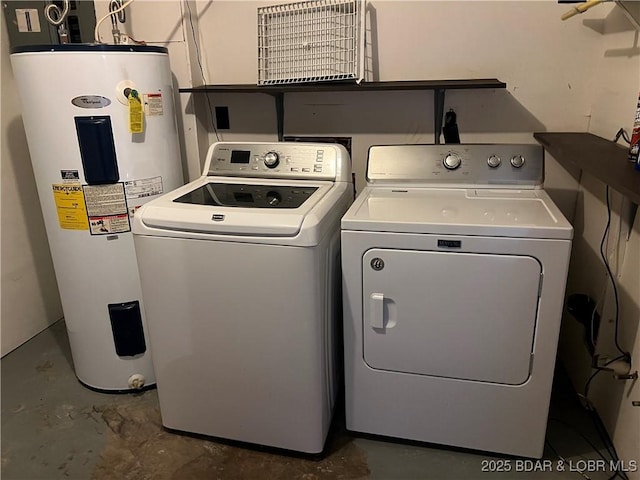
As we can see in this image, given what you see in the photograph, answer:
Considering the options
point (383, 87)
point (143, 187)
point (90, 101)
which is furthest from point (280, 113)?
point (90, 101)

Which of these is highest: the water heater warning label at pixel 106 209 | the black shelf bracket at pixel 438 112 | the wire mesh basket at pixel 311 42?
the wire mesh basket at pixel 311 42

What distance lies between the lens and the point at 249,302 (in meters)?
1.60

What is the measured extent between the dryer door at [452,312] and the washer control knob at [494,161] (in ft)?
1.75

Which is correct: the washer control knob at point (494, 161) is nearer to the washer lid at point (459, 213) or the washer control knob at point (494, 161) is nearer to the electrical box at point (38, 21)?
the washer lid at point (459, 213)

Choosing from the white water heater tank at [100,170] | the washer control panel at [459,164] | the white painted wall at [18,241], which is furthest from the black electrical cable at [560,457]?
the white painted wall at [18,241]

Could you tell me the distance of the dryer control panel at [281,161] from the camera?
76.2 inches

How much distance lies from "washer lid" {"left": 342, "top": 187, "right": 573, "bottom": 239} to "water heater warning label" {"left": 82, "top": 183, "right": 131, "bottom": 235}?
901 mm

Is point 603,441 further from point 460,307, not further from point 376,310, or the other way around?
point 376,310

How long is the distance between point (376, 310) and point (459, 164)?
2.28 feet

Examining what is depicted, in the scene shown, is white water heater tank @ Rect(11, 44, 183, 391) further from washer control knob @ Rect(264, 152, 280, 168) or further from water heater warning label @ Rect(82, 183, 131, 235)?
washer control knob @ Rect(264, 152, 280, 168)

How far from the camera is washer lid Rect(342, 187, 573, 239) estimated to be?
1468mm

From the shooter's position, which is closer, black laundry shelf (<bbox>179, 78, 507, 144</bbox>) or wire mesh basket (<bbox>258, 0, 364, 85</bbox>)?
black laundry shelf (<bbox>179, 78, 507, 144</bbox>)

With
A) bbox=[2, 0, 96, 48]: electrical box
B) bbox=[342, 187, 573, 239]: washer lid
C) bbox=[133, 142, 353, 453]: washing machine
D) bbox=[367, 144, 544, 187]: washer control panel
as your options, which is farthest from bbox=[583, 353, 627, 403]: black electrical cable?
bbox=[2, 0, 96, 48]: electrical box

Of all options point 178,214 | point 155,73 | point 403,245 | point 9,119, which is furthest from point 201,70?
point 403,245
